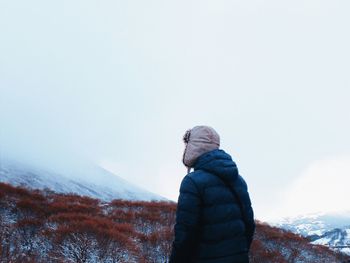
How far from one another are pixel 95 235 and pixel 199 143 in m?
6.36

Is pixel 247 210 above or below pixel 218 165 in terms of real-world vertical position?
below

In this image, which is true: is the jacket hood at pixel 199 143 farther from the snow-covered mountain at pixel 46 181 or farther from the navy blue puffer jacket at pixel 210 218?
the snow-covered mountain at pixel 46 181

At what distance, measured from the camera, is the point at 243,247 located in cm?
263

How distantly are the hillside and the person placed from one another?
6.23 meters

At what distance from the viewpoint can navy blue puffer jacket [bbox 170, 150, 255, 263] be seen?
250 centimetres

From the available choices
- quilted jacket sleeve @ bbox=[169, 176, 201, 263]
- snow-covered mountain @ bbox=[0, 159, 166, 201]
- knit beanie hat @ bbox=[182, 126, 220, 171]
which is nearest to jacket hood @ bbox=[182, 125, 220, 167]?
knit beanie hat @ bbox=[182, 126, 220, 171]

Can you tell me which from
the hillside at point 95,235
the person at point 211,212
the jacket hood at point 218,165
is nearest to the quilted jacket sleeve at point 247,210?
the person at point 211,212

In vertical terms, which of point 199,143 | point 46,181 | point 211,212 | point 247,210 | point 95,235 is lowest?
point 211,212

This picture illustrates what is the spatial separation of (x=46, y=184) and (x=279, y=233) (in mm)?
14481

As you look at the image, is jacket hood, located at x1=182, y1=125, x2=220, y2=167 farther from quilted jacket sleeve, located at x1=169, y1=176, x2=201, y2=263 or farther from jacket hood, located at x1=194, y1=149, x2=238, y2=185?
quilted jacket sleeve, located at x1=169, y1=176, x2=201, y2=263

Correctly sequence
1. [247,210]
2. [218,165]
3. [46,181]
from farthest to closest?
[46,181] < [247,210] < [218,165]

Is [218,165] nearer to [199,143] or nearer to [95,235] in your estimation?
[199,143]

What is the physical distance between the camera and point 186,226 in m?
2.48

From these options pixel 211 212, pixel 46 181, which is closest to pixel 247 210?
pixel 211 212
